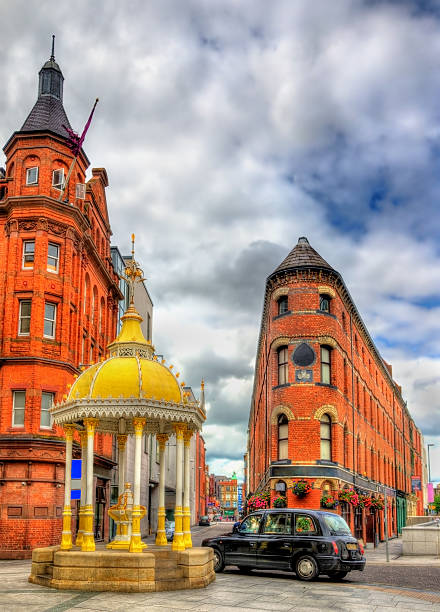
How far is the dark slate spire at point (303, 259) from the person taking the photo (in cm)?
3781

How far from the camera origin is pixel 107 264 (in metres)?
42.2

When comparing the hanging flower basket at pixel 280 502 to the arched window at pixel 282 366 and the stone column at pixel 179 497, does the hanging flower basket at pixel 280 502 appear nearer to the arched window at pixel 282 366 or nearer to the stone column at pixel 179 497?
the arched window at pixel 282 366

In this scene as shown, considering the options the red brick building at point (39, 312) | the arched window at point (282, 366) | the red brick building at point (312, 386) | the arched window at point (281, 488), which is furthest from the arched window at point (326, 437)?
the red brick building at point (39, 312)

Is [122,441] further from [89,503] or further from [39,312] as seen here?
[39,312]

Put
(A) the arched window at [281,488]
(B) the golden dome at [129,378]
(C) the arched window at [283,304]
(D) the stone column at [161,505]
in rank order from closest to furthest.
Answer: (B) the golden dome at [129,378]
(D) the stone column at [161,505]
(A) the arched window at [281,488]
(C) the arched window at [283,304]

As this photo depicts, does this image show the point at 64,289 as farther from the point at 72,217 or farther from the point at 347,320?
the point at 347,320

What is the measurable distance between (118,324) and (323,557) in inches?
1232

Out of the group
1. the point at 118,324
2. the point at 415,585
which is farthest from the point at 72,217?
the point at 415,585

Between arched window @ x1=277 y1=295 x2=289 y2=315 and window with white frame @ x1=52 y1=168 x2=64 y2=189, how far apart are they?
43.9ft

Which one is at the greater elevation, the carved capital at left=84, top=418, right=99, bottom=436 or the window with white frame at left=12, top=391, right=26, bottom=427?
the window with white frame at left=12, top=391, right=26, bottom=427

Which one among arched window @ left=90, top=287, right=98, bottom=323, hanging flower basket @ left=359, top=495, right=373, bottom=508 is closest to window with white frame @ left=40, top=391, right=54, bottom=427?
arched window @ left=90, top=287, right=98, bottom=323

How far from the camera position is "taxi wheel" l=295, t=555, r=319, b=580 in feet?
59.9

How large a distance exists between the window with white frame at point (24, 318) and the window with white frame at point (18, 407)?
280 cm

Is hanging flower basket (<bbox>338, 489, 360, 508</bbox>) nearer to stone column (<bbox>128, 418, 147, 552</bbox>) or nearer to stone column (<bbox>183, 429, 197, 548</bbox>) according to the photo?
stone column (<bbox>183, 429, 197, 548</bbox>)
